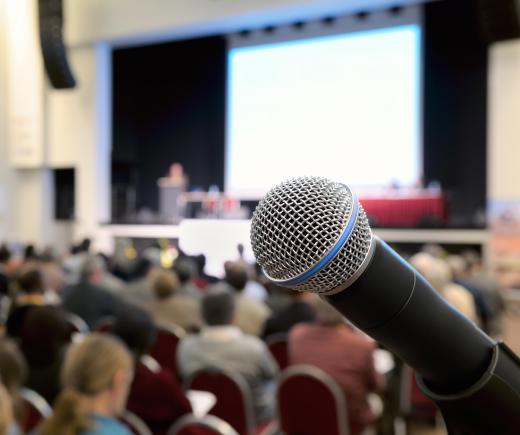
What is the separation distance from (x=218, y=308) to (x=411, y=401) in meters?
1.38

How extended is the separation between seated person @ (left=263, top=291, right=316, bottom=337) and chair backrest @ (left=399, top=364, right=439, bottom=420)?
2.29 ft

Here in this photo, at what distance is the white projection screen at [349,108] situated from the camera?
10508 millimetres

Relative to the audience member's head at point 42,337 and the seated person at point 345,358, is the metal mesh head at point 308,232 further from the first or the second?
the audience member's head at point 42,337

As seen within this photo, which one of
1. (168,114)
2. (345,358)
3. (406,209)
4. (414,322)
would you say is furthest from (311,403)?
(168,114)

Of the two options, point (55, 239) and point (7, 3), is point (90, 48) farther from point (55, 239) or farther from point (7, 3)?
point (55, 239)

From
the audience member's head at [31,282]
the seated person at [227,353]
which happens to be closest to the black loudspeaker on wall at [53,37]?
the audience member's head at [31,282]

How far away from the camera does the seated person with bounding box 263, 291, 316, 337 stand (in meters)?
3.48

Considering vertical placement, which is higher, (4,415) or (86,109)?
(86,109)

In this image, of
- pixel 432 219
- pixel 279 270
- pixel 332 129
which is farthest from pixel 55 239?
pixel 279 270

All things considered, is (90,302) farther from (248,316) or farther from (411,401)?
(411,401)

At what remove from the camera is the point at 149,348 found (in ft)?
10.7

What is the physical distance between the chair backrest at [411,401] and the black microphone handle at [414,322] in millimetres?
2738

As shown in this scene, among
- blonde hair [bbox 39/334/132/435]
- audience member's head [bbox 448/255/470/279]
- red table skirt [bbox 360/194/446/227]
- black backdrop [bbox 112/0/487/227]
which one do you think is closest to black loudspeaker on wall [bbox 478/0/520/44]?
red table skirt [bbox 360/194/446/227]

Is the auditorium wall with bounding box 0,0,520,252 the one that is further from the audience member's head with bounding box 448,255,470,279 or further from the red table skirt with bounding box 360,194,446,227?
the audience member's head with bounding box 448,255,470,279
